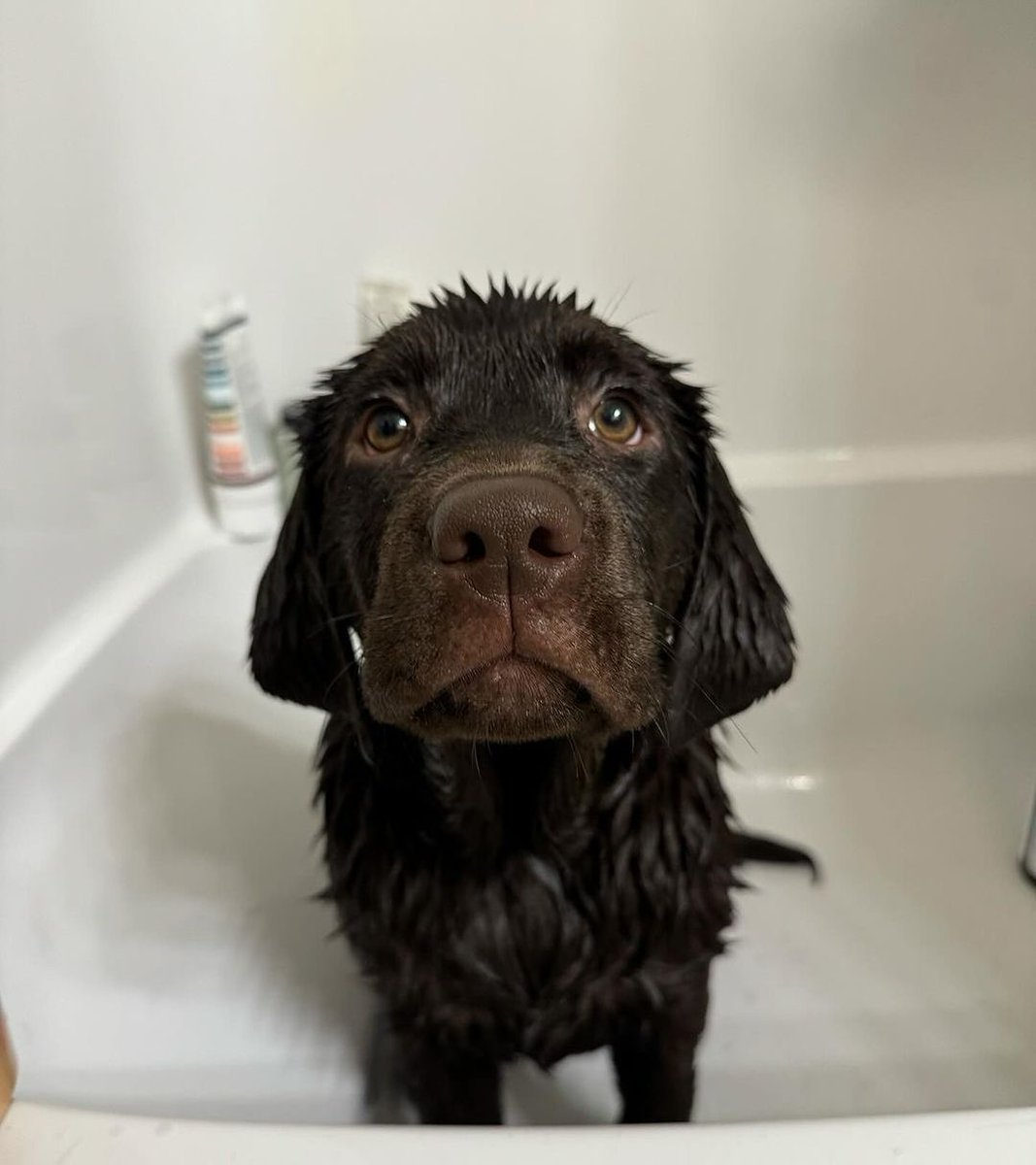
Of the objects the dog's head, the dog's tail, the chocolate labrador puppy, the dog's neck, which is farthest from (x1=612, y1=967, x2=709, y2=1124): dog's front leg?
the dog's tail

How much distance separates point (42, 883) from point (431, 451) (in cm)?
81

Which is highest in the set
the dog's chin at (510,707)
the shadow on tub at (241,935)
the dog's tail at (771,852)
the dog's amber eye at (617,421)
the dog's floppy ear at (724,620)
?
the dog's amber eye at (617,421)

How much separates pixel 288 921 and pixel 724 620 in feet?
2.92

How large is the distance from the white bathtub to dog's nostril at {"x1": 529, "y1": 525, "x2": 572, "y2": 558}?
433mm

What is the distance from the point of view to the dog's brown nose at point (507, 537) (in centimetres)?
63

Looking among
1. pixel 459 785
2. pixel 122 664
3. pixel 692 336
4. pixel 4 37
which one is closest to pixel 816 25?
pixel 692 336

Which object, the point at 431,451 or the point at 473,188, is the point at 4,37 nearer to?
the point at 473,188

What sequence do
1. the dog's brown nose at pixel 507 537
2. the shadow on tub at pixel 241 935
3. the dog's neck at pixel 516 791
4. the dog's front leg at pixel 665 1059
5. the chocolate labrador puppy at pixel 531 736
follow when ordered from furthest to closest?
the shadow on tub at pixel 241 935, the dog's front leg at pixel 665 1059, the dog's neck at pixel 516 791, the chocolate labrador puppy at pixel 531 736, the dog's brown nose at pixel 507 537

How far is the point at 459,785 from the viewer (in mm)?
941

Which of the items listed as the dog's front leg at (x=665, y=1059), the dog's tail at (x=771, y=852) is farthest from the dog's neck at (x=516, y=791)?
the dog's tail at (x=771, y=852)

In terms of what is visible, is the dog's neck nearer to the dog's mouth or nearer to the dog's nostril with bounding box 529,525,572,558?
the dog's mouth

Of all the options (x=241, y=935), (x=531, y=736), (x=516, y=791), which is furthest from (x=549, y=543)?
(x=241, y=935)

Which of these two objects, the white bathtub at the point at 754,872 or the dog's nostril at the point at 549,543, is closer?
the dog's nostril at the point at 549,543

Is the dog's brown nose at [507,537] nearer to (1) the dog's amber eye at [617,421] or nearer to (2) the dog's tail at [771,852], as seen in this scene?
(1) the dog's amber eye at [617,421]
